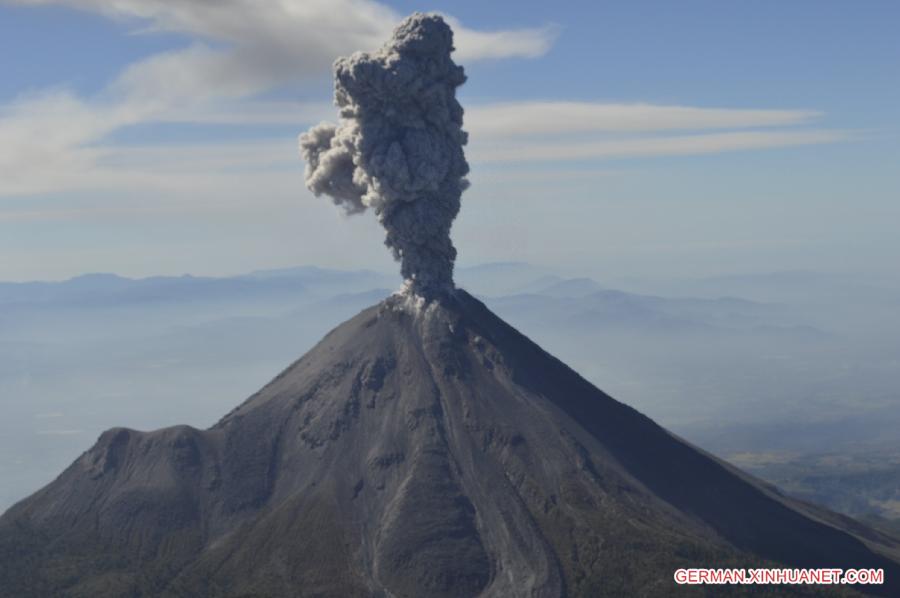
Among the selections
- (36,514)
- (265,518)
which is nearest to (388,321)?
(265,518)

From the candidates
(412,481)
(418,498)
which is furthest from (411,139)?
(418,498)

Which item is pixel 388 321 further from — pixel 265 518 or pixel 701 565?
pixel 701 565

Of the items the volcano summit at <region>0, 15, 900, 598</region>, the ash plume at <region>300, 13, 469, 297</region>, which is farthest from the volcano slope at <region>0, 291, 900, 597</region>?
the ash plume at <region>300, 13, 469, 297</region>

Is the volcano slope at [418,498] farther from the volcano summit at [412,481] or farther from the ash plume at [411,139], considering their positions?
the ash plume at [411,139]

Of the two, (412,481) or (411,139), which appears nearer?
(412,481)

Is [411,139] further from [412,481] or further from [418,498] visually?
[418,498]

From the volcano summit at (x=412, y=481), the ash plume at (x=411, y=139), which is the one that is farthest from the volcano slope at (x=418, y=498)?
the ash plume at (x=411, y=139)
